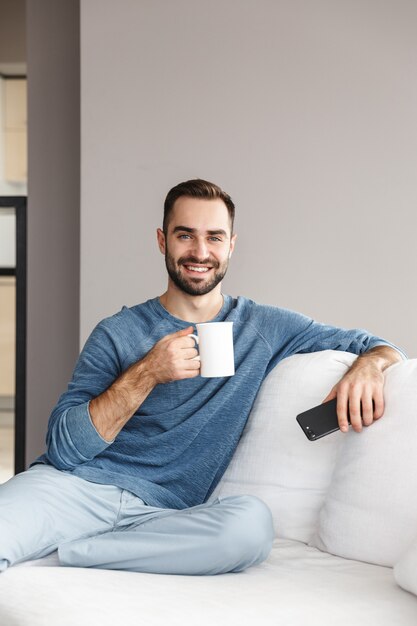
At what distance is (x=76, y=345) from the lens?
151 inches

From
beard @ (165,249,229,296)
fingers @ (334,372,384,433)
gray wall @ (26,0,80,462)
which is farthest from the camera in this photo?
gray wall @ (26,0,80,462)

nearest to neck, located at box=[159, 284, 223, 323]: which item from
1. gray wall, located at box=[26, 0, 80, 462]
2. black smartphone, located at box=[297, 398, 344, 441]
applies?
black smartphone, located at box=[297, 398, 344, 441]

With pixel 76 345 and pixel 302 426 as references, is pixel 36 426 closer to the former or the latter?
pixel 76 345

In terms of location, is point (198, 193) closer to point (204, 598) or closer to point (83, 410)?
point (83, 410)

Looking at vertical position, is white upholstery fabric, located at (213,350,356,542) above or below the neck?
below

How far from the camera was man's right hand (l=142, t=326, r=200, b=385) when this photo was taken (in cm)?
202

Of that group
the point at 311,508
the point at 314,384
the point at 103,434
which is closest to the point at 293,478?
the point at 311,508

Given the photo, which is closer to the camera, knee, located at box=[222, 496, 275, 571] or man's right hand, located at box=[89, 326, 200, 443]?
knee, located at box=[222, 496, 275, 571]

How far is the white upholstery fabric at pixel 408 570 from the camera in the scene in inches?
62.6

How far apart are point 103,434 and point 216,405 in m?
0.30

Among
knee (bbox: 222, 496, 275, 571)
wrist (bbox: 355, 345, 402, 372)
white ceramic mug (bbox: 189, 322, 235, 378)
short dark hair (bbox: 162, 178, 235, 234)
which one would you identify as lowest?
knee (bbox: 222, 496, 275, 571)

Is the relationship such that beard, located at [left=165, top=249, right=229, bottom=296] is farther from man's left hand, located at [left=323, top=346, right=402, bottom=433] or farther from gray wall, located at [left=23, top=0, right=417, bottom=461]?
gray wall, located at [left=23, top=0, right=417, bottom=461]

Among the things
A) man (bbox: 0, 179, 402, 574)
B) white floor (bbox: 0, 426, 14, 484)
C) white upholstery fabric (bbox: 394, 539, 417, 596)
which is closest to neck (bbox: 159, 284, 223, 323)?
man (bbox: 0, 179, 402, 574)

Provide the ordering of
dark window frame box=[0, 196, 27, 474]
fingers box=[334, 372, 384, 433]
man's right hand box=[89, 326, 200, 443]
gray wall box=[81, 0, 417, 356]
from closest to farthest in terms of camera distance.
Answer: fingers box=[334, 372, 384, 433] < man's right hand box=[89, 326, 200, 443] < gray wall box=[81, 0, 417, 356] < dark window frame box=[0, 196, 27, 474]
